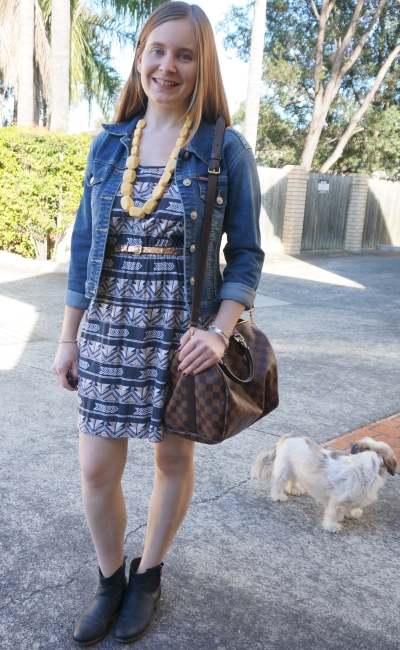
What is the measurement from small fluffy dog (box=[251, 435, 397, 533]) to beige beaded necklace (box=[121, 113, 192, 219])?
5.69 feet

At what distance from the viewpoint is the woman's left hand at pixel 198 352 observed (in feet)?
6.82

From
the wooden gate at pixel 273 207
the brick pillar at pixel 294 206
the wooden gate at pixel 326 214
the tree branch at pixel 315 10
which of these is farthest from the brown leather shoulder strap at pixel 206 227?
the tree branch at pixel 315 10

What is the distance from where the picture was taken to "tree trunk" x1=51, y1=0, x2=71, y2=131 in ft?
42.1

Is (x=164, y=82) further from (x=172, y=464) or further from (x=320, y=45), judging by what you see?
(x=320, y=45)

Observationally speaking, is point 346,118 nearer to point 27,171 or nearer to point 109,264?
point 27,171

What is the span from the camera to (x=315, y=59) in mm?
22453

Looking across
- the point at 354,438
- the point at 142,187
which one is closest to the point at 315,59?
the point at 354,438

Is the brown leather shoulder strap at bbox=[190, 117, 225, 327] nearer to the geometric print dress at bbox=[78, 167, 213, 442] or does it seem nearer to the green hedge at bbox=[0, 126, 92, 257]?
the geometric print dress at bbox=[78, 167, 213, 442]

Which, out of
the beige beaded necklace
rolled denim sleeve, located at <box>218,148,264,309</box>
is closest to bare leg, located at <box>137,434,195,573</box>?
rolled denim sleeve, located at <box>218,148,264,309</box>

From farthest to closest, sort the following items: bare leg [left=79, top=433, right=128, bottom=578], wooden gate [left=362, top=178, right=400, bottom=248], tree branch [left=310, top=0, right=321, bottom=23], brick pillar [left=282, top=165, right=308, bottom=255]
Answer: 1. tree branch [left=310, top=0, right=321, bottom=23]
2. wooden gate [left=362, top=178, right=400, bottom=248]
3. brick pillar [left=282, top=165, right=308, bottom=255]
4. bare leg [left=79, top=433, right=128, bottom=578]

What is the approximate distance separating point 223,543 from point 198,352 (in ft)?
4.48

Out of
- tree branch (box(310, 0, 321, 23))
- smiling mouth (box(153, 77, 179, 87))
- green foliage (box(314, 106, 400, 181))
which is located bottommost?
smiling mouth (box(153, 77, 179, 87))

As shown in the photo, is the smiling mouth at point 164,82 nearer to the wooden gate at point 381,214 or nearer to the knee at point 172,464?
the knee at point 172,464

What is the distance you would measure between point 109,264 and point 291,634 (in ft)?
4.81
